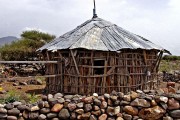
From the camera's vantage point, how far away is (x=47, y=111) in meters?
9.74

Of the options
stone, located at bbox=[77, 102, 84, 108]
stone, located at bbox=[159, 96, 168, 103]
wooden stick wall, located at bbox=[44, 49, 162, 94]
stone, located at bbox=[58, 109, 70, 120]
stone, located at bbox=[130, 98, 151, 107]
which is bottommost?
stone, located at bbox=[58, 109, 70, 120]

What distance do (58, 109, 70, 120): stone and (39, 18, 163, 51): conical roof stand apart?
5.57 m

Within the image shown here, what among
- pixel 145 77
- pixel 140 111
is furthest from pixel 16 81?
pixel 140 111

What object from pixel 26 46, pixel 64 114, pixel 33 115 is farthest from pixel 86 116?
pixel 26 46

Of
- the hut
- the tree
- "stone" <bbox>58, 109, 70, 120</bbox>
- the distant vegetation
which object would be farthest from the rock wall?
the distant vegetation

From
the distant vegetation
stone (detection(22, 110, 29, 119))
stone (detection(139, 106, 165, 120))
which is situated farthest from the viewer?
the distant vegetation

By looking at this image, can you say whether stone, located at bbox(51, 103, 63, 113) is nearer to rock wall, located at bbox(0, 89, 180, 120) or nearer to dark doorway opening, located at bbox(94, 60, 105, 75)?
rock wall, located at bbox(0, 89, 180, 120)

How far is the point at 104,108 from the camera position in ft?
31.5

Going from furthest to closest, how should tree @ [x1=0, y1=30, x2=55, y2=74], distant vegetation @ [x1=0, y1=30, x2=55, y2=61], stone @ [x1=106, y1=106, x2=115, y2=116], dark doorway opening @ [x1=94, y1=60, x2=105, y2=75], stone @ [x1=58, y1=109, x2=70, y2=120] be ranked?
distant vegetation @ [x1=0, y1=30, x2=55, y2=61] < tree @ [x1=0, y1=30, x2=55, y2=74] < dark doorway opening @ [x1=94, y1=60, x2=105, y2=75] < stone @ [x1=58, y1=109, x2=70, y2=120] < stone @ [x1=106, y1=106, x2=115, y2=116]

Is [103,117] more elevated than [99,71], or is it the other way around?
[99,71]

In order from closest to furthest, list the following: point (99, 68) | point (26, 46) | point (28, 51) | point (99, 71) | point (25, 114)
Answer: point (25, 114)
point (99, 68)
point (99, 71)
point (28, 51)
point (26, 46)

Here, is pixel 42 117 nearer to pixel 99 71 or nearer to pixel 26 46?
pixel 99 71

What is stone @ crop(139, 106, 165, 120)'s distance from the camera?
9402mm

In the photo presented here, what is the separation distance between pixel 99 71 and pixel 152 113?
23.6ft
